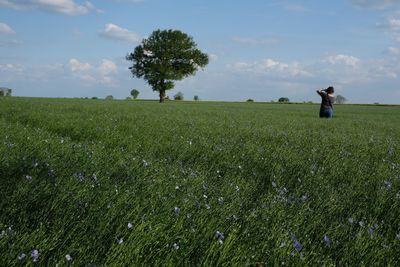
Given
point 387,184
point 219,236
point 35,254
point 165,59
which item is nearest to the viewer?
point 35,254

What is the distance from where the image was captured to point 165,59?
73.1 meters

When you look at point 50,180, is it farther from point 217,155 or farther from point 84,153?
point 217,155

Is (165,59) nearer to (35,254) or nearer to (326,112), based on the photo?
(326,112)

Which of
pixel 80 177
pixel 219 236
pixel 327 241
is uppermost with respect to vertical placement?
pixel 80 177

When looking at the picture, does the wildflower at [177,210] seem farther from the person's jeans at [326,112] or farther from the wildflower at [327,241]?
the person's jeans at [326,112]

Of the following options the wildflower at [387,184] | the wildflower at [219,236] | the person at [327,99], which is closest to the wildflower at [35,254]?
the wildflower at [219,236]

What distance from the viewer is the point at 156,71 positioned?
7300 cm

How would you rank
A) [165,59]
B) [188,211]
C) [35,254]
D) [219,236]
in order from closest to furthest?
1. [35,254]
2. [219,236]
3. [188,211]
4. [165,59]

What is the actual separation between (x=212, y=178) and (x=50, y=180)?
2387mm

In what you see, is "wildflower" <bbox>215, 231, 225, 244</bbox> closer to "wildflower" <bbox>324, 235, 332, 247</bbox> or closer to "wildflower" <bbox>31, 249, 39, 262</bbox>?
"wildflower" <bbox>324, 235, 332, 247</bbox>

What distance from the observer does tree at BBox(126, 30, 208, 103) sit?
239 feet

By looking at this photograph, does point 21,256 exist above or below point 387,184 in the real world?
above

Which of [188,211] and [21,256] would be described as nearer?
[21,256]

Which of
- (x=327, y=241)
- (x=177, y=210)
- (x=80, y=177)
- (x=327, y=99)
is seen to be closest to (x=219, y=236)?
(x=177, y=210)
